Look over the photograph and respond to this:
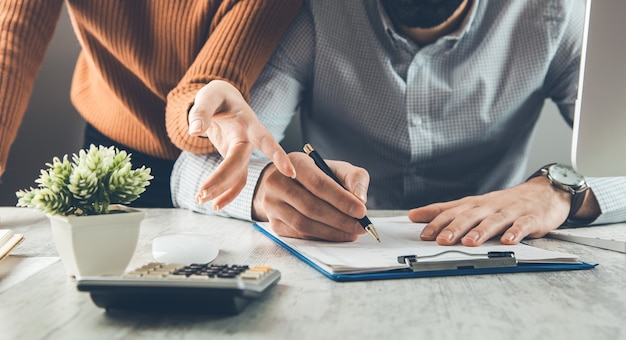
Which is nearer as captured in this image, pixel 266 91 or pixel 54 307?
pixel 54 307

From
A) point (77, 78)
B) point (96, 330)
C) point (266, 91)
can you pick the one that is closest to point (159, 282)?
point (96, 330)

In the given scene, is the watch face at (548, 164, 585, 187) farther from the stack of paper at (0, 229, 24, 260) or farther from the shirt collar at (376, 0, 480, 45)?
the stack of paper at (0, 229, 24, 260)

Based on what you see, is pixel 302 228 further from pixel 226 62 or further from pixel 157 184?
pixel 157 184

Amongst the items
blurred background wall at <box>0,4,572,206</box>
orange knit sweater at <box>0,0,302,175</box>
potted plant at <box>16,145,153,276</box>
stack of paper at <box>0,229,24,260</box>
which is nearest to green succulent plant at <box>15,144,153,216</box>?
potted plant at <box>16,145,153,276</box>

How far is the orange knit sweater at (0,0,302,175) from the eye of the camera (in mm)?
1080

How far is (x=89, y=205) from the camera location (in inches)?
21.1

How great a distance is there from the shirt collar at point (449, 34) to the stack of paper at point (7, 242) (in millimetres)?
856

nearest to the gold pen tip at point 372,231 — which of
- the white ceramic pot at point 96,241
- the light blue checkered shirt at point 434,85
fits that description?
the white ceramic pot at point 96,241

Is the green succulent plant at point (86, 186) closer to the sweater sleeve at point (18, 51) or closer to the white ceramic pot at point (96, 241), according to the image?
the white ceramic pot at point (96, 241)

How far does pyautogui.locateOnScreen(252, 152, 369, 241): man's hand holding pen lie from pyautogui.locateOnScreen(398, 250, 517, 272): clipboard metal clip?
A: 14cm

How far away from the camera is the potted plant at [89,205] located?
0.52m

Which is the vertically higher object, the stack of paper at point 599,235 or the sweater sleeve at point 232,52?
the sweater sleeve at point 232,52

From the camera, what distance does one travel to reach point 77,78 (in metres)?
1.56

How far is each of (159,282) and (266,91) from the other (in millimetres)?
851
